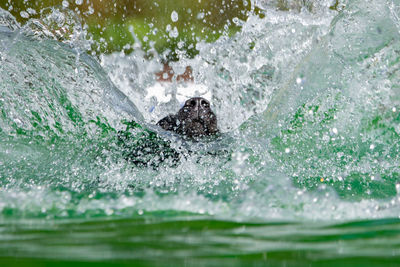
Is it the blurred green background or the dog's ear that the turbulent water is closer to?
the dog's ear

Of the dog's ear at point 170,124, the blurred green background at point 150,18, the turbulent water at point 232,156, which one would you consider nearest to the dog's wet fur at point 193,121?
the dog's ear at point 170,124

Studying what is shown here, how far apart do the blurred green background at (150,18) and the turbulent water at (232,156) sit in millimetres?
2663

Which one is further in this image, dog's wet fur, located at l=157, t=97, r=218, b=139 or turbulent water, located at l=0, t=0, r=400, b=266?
dog's wet fur, located at l=157, t=97, r=218, b=139

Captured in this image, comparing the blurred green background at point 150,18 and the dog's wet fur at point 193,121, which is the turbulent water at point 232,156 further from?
the blurred green background at point 150,18

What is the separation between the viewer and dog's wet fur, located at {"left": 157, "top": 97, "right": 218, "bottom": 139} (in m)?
3.73

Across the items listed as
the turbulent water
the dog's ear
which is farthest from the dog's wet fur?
the turbulent water

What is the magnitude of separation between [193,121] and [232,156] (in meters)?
0.68

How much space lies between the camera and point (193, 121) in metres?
3.74

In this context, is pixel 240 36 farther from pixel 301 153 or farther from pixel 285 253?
pixel 285 253

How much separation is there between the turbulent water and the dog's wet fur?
25cm

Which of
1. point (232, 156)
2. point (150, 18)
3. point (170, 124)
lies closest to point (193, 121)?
point (170, 124)

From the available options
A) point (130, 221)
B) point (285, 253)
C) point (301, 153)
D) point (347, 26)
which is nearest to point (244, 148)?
point (301, 153)

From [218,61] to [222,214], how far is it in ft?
8.88

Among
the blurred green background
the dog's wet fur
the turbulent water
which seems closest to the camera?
the turbulent water
